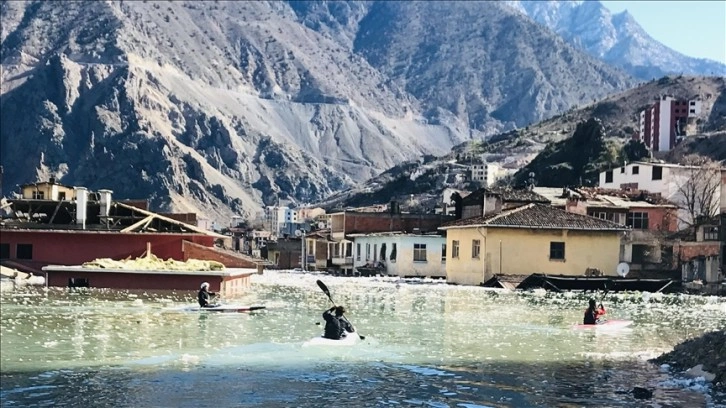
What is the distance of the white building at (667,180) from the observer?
7494 cm

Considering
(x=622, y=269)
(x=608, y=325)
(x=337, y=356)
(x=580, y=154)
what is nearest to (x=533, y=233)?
(x=622, y=269)

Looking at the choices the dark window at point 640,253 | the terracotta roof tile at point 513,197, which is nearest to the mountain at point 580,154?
the terracotta roof tile at point 513,197

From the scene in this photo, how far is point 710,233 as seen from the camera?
182 ft

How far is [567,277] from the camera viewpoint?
171 ft

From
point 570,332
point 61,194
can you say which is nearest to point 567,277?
point 570,332

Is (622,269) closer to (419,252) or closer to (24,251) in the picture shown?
(419,252)

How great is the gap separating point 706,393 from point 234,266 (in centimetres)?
3934

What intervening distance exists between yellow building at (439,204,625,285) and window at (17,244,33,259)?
2507 cm

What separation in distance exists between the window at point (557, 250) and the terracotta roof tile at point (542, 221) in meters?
1.10

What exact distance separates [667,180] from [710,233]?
22330mm

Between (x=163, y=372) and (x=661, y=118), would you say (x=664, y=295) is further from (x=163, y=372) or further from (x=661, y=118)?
(x=661, y=118)

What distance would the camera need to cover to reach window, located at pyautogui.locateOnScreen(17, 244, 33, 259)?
165ft

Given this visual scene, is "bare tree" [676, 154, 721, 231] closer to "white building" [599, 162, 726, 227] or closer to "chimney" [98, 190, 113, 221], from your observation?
"white building" [599, 162, 726, 227]

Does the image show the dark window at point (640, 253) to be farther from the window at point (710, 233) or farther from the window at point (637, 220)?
the window at point (710, 233)
